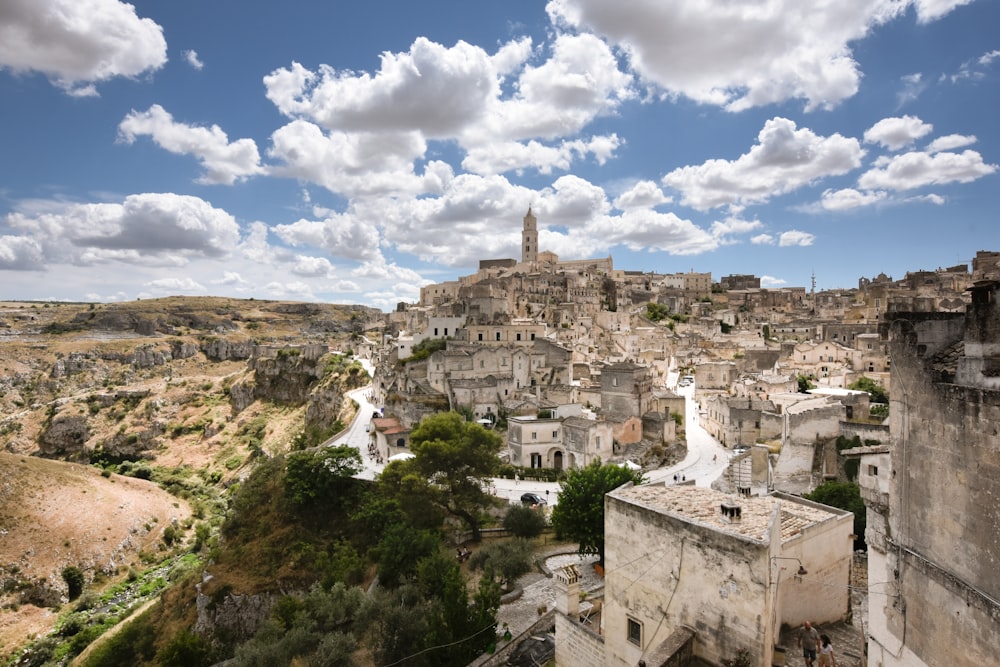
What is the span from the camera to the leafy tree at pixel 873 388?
1384 inches

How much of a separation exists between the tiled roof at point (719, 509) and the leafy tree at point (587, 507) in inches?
238

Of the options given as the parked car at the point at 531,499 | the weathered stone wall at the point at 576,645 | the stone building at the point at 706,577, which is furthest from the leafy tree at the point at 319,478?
the stone building at the point at 706,577

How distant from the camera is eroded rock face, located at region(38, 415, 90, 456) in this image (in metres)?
64.9

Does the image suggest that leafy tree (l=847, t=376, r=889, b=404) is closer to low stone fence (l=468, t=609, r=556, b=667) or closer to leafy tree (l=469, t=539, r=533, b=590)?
leafy tree (l=469, t=539, r=533, b=590)

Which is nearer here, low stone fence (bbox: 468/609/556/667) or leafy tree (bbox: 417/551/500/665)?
low stone fence (bbox: 468/609/556/667)

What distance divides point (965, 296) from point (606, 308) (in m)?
42.0

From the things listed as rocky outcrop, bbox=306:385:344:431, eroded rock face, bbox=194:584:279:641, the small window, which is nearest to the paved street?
rocky outcrop, bbox=306:385:344:431

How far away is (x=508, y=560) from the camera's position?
20547 mm

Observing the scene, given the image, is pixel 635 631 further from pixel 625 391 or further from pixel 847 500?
pixel 625 391

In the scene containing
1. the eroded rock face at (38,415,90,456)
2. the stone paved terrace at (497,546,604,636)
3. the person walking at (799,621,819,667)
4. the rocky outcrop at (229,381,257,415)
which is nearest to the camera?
the person walking at (799,621,819,667)

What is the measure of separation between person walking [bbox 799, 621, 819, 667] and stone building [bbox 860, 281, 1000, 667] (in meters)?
1.97

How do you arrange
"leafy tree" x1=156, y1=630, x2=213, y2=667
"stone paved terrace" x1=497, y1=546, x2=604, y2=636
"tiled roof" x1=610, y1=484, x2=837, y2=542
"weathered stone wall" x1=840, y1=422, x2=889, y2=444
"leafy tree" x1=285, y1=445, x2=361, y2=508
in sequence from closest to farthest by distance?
"tiled roof" x1=610, y1=484, x2=837, y2=542 → "stone paved terrace" x1=497, y1=546, x2=604, y2=636 → "leafy tree" x1=156, y1=630, x2=213, y2=667 → "weathered stone wall" x1=840, y1=422, x2=889, y2=444 → "leafy tree" x1=285, y1=445, x2=361, y2=508

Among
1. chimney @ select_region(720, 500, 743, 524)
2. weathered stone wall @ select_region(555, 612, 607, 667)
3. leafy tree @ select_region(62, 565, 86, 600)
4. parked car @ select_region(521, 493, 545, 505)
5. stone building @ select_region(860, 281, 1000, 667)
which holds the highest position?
stone building @ select_region(860, 281, 1000, 667)

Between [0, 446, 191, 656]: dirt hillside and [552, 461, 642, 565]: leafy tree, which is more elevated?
[552, 461, 642, 565]: leafy tree
